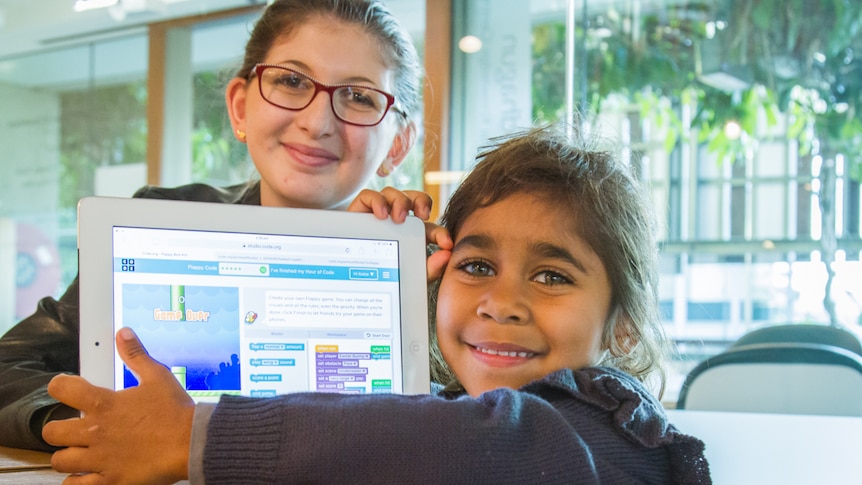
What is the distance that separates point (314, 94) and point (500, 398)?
0.61m

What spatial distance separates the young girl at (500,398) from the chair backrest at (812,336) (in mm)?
1086

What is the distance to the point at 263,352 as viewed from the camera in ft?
2.68

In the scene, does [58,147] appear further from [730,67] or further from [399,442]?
[399,442]

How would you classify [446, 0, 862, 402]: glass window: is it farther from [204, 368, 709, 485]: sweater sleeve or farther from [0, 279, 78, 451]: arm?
[204, 368, 709, 485]: sweater sleeve

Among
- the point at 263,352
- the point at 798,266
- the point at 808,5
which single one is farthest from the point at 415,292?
the point at 808,5

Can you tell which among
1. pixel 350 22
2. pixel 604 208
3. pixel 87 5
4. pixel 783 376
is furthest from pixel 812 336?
pixel 87 5

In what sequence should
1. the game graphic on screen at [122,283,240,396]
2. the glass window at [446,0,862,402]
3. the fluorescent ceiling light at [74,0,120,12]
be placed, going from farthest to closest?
the fluorescent ceiling light at [74,0,120,12] → the glass window at [446,0,862,402] → the game graphic on screen at [122,283,240,396]

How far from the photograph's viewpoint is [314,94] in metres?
1.18

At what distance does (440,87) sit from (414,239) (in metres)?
2.36

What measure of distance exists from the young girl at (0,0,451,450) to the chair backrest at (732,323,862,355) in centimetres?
117

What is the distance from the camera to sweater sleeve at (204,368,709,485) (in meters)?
0.63

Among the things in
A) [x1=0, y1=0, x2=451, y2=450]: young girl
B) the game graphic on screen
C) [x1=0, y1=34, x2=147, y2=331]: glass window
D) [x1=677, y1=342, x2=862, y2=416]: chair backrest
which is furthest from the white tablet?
[x1=0, y1=34, x2=147, y2=331]: glass window

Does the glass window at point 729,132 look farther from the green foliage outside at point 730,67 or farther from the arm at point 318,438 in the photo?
the arm at point 318,438

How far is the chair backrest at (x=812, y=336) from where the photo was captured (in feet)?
6.51
